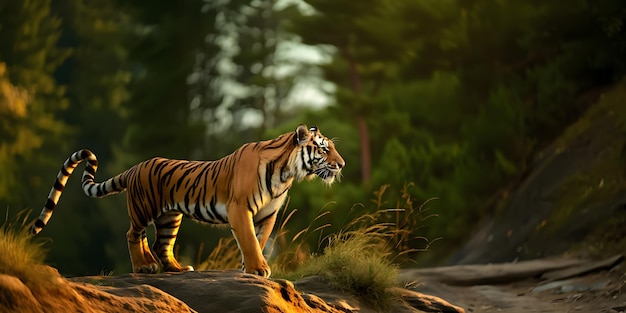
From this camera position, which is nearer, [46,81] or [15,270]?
[15,270]

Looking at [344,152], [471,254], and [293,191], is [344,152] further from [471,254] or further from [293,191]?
[471,254]

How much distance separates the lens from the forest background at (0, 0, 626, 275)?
14289 millimetres

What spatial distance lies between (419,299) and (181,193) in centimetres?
188

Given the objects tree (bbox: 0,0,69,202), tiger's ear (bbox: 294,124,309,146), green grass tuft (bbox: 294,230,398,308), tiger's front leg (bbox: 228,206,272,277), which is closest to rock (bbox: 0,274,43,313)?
tiger's front leg (bbox: 228,206,272,277)

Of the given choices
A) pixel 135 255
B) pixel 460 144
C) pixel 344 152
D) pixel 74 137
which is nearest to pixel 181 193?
pixel 135 255

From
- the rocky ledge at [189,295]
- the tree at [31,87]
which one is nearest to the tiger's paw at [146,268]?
the rocky ledge at [189,295]

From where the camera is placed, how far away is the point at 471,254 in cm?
1255

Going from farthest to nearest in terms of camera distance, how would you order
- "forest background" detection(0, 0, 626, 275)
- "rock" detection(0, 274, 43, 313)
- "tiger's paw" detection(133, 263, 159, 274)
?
"forest background" detection(0, 0, 626, 275) → "tiger's paw" detection(133, 263, 159, 274) → "rock" detection(0, 274, 43, 313)

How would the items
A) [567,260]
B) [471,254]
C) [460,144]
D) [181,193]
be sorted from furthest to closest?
[460,144], [471,254], [567,260], [181,193]

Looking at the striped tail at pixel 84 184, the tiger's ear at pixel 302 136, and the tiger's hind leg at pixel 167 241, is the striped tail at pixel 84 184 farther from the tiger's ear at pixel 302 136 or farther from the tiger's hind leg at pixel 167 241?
the tiger's ear at pixel 302 136

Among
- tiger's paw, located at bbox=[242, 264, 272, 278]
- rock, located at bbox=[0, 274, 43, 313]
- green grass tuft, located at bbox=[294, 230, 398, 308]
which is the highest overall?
rock, located at bbox=[0, 274, 43, 313]

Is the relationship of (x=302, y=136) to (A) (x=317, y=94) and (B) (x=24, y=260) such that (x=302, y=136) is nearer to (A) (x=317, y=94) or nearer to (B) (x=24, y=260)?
(B) (x=24, y=260)

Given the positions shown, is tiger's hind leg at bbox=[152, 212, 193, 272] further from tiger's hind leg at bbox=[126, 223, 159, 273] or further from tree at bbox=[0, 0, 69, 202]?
tree at bbox=[0, 0, 69, 202]

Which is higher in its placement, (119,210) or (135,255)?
(135,255)
